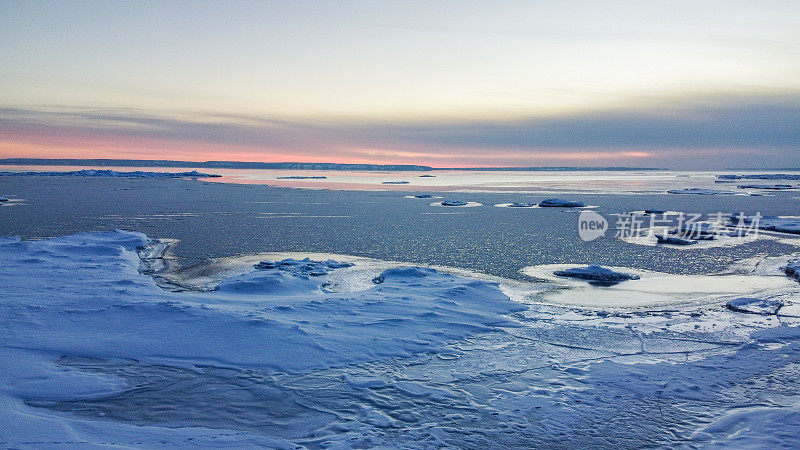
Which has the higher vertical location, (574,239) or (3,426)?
(574,239)

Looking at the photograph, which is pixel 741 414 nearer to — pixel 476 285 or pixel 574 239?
pixel 476 285

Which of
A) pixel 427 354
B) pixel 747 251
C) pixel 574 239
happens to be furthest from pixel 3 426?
pixel 747 251

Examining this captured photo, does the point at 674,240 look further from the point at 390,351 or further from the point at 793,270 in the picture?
the point at 390,351

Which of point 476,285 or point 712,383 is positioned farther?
point 476,285

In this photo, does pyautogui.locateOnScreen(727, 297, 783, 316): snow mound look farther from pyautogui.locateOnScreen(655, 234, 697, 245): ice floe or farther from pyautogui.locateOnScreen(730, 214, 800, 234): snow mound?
pyautogui.locateOnScreen(730, 214, 800, 234): snow mound

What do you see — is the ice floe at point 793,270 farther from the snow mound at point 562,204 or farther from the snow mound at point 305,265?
the snow mound at point 562,204

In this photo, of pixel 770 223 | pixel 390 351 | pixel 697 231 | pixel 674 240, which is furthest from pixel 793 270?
pixel 770 223
